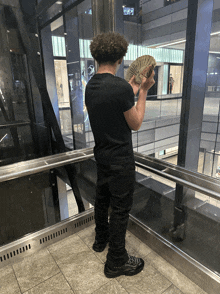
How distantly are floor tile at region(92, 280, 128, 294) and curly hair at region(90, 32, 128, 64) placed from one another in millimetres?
1731

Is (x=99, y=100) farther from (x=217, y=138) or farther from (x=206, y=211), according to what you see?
(x=206, y=211)

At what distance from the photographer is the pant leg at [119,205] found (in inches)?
58.3

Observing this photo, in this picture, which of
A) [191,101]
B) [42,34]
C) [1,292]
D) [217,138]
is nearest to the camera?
[217,138]

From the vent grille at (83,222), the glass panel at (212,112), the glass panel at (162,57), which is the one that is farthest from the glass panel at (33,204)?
the glass panel at (212,112)

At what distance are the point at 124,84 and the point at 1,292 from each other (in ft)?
6.08

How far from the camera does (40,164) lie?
1.93m

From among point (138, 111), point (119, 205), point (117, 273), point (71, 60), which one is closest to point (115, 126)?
point (138, 111)

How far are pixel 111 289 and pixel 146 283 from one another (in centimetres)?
29

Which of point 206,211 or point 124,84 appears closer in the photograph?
point 124,84

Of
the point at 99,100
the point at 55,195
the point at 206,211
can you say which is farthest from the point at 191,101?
the point at 55,195

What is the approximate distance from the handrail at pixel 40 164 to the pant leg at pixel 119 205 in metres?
0.72

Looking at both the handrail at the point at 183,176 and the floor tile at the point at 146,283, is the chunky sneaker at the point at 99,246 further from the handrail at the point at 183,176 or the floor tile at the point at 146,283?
the handrail at the point at 183,176

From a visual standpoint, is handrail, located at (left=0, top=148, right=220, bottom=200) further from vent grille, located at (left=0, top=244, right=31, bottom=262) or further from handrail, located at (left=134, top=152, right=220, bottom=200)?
vent grille, located at (left=0, top=244, right=31, bottom=262)

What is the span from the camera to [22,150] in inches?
77.6
